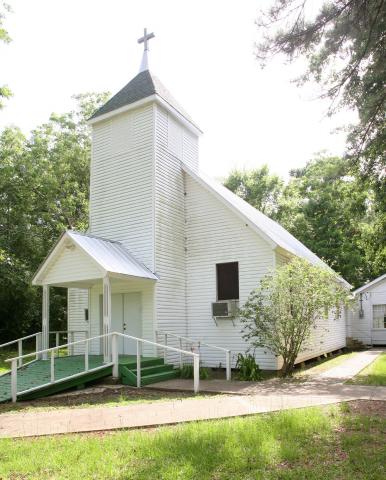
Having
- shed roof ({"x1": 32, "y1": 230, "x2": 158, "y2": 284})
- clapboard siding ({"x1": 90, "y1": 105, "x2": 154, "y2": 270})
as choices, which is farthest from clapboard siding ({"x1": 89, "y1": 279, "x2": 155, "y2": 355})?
clapboard siding ({"x1": 90, "y1": 105, "x2": 154, "y2": 270})

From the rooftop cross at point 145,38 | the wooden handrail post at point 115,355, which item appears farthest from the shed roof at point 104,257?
the rooftop cross at point 145,38

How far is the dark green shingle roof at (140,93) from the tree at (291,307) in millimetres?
7707

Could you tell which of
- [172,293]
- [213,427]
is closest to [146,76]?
[172,293]

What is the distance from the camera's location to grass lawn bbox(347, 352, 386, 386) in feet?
37.0

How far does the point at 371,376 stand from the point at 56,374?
832cm

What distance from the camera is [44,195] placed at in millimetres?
28016

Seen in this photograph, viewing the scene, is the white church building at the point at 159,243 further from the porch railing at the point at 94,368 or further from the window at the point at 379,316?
the window at the point at 379,316

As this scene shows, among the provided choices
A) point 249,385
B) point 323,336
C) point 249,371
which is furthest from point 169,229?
point 323,336

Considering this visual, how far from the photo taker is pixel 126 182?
641 inches

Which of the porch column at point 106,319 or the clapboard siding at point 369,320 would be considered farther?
the clapboard siding at point 369,320

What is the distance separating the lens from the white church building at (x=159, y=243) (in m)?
14.6

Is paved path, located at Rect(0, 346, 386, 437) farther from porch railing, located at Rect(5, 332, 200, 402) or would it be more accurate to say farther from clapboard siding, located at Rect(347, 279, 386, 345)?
clapboard siding, located at Rect(347, 279, 386, 345)

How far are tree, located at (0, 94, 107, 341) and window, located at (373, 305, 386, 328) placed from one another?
1864 centimetres

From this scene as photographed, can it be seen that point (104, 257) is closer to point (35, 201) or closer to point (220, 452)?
point (220, 452)
